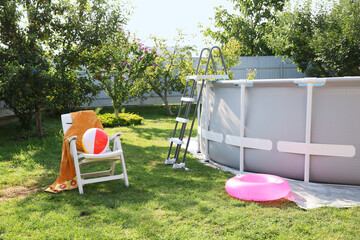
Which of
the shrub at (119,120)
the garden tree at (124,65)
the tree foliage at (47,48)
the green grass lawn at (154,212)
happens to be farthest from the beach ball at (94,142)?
the shrub at (119,120)

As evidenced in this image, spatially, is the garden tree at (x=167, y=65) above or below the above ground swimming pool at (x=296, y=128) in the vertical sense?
above

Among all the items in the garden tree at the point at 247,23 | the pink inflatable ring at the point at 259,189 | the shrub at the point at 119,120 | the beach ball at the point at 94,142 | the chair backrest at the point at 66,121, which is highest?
the garden tree at the point at 247,23

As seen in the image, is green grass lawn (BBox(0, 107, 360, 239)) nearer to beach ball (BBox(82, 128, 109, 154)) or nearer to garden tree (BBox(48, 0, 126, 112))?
beach ball (BBox(82, 128, 109, 154))

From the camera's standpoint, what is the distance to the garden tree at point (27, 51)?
6.88 metres

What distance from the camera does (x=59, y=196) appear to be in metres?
4.07

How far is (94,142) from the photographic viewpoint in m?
4.43

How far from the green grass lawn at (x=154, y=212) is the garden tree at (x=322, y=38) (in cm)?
1123

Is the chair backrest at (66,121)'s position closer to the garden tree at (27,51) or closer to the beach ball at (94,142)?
the beach ball at (94,142)

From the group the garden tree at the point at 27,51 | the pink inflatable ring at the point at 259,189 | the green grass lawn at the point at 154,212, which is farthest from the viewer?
the garden tree at the point at 27,51

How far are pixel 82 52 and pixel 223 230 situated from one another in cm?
629

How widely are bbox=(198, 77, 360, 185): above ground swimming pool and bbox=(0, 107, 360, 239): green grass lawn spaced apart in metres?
0.67

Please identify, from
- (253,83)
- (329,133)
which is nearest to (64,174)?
(253,83)

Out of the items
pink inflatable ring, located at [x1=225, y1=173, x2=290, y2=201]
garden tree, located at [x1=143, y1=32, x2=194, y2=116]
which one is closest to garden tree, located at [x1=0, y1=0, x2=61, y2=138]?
pink inflatable ring, located at [x1=225, y1=173, x2=290, y2=201]

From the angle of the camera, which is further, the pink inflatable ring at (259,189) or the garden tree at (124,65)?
the garden tree at (124,65)
